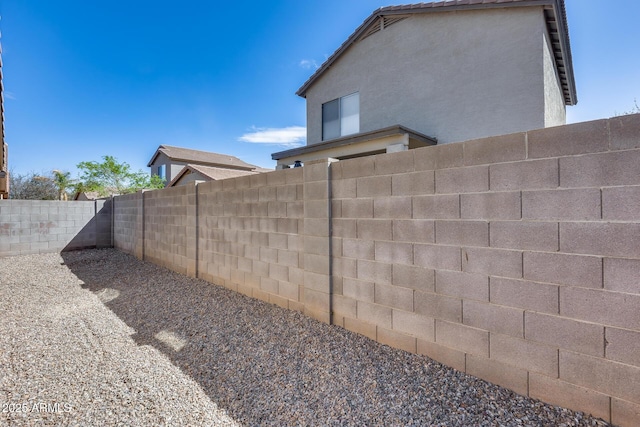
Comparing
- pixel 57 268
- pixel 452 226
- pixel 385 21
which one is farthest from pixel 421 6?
pixel 57 268

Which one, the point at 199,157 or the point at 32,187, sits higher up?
the point at 199,157

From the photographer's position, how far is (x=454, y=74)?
7.45m

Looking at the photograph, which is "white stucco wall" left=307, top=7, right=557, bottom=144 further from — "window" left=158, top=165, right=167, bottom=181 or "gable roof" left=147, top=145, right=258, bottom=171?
"window" left=158, top=165, right=167, bottom=181

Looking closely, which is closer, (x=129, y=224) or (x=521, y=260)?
(x=521, y=260)

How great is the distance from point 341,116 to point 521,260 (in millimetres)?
8473

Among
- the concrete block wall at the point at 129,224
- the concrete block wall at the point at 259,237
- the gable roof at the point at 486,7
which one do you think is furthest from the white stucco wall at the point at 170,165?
the concrete block wall at the point at 259,237

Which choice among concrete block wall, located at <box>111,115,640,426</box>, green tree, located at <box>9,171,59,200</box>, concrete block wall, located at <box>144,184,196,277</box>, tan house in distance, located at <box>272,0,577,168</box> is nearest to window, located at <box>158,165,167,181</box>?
green tree, located at <box>9,171,59,200</box>

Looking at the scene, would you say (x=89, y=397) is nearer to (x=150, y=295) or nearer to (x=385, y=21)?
(x=150, y=295)

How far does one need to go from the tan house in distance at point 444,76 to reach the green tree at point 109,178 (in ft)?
60.1

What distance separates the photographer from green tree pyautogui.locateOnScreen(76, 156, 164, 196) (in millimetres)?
22219

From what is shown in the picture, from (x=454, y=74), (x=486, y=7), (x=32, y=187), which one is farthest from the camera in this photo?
(x=32, y=187)

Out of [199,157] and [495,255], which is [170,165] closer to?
[199,157]

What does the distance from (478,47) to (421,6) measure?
2065 mm

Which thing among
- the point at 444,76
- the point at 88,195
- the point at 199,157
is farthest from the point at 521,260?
the point at 88,195
